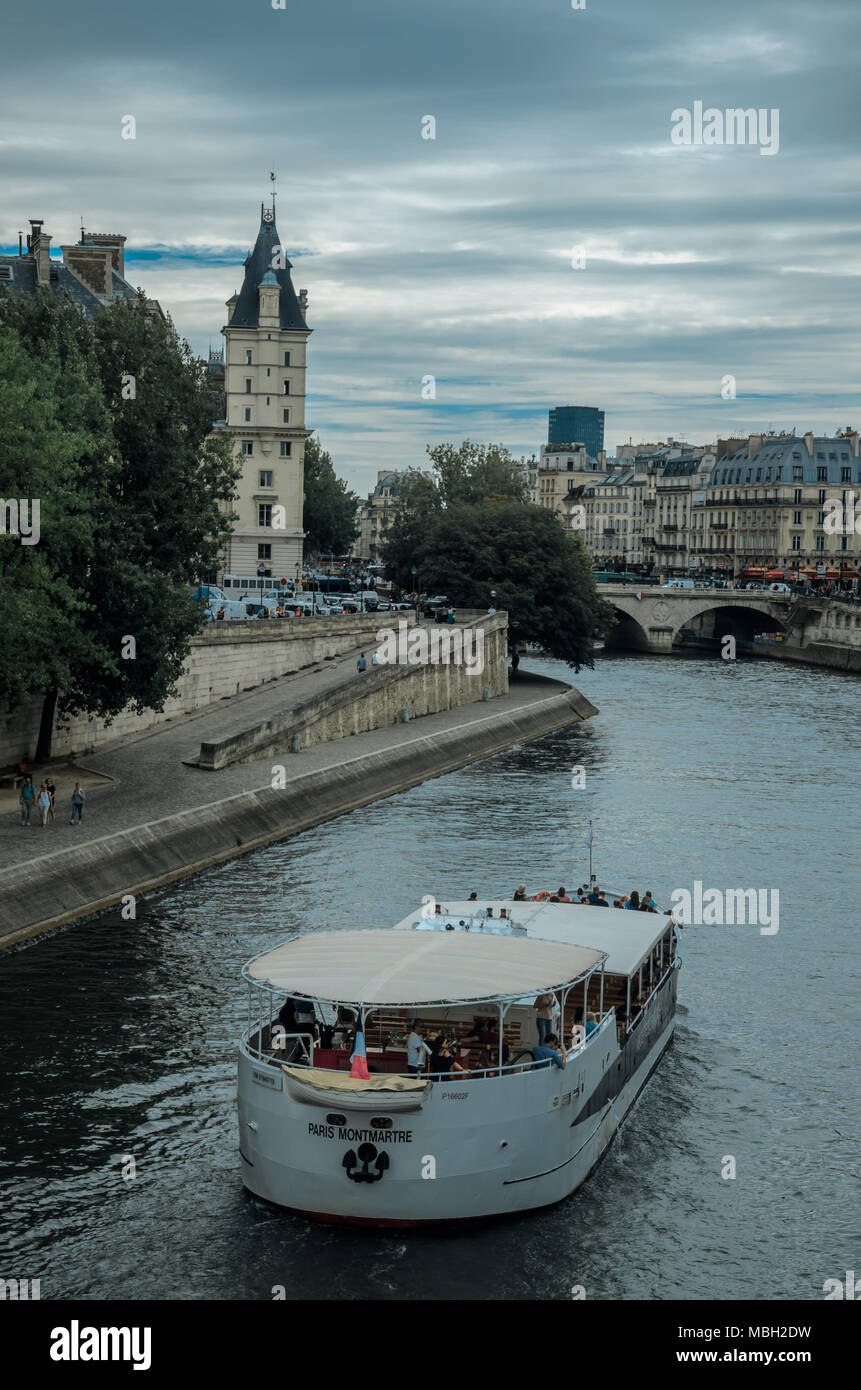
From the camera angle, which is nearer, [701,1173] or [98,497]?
[701,1173]

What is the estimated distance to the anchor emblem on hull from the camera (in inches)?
894

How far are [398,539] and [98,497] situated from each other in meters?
69.0

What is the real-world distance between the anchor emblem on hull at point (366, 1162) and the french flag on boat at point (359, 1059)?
962 mm

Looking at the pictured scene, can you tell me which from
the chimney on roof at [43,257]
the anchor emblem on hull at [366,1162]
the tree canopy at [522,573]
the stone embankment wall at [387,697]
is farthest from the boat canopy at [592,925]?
the tree canopy at [522,573]

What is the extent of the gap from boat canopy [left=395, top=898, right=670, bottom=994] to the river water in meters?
2.51

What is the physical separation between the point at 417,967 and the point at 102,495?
86.7 feet

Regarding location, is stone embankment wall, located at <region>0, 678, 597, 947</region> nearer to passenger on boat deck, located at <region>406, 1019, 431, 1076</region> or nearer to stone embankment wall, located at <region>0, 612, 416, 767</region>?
stone embankment wall, located at <region>0, 612, 416, 767</region>

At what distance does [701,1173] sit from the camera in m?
26.2

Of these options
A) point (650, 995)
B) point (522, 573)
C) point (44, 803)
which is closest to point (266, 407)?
point (522, 573)

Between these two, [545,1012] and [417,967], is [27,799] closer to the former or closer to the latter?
[417,967]

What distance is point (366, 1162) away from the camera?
895 inches
